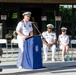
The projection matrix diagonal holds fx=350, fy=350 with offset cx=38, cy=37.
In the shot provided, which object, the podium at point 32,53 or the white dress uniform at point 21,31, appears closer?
the podium at point 32,53

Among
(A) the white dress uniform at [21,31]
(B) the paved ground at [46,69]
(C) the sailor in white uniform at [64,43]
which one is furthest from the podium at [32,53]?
(C) the sailor in white uniform at [64,43]

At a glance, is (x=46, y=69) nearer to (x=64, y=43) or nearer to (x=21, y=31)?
(x=21, y=31)

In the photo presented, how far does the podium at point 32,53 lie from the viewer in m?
11.6

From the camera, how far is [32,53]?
38.0 feet

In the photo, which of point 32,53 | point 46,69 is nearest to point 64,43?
point 46,69

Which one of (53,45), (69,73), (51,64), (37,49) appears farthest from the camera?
(53,45)

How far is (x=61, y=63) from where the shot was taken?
13.5m

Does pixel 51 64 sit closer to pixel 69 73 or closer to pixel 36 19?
Answer: pixel 69 73

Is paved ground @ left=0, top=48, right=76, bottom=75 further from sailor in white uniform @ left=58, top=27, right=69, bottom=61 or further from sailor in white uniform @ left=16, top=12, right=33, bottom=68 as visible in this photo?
sailor in white uniform @ left=58, top=27, right=69, bottom=61

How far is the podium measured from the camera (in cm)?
1159

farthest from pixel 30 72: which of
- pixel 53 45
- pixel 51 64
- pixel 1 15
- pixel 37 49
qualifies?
pixel 1 15

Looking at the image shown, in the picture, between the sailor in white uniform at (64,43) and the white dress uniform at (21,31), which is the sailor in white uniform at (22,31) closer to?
the white dress uniform at (21,31)

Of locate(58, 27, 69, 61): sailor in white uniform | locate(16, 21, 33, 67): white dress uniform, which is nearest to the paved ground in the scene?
locate(16, 21, 33, 67): white dress uniform

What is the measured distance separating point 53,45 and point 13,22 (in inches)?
238
